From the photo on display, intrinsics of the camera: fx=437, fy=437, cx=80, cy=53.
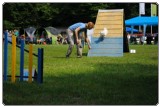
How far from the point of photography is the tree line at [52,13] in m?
43.6

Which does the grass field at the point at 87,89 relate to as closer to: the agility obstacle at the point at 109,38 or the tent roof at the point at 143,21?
the agility obstacle at the point at 109,38

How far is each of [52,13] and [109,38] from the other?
33.6 metres

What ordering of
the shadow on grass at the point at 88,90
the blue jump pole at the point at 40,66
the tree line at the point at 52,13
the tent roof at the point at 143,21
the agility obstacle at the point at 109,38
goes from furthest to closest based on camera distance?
the tree line at the point at 52,13 < the tent roof at the point at 143,21 < the agility obstacle at the point at 109,38 < the blue jump pole at the point at 40,66 < the shadow on grass at the point at 88,90

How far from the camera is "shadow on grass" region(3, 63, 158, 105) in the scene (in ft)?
19.1

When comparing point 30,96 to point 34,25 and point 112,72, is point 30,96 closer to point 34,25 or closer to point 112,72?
point 112,72

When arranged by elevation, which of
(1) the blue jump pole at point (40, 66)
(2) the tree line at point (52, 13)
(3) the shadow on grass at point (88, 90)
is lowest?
(3) the shadow on grass at point (88, 90)

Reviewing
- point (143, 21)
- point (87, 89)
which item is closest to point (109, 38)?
point (87, 89)

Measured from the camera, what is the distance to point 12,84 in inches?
284

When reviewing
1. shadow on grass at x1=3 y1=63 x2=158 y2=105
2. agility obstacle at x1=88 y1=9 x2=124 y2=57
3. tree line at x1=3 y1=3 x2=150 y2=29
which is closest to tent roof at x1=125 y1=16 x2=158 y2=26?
tree line at x1=3 y1=3 x2=150 y2=29

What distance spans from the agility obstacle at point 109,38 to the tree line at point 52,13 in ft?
87.6

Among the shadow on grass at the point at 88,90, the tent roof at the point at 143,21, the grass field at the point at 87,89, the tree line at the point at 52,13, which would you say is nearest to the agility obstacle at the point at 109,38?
the grass field at the point at 87,89

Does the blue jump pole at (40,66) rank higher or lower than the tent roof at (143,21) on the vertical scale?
lower

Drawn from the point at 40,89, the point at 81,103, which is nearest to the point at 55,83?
the point at 40,89

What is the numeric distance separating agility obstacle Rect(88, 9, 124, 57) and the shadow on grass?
590cm
